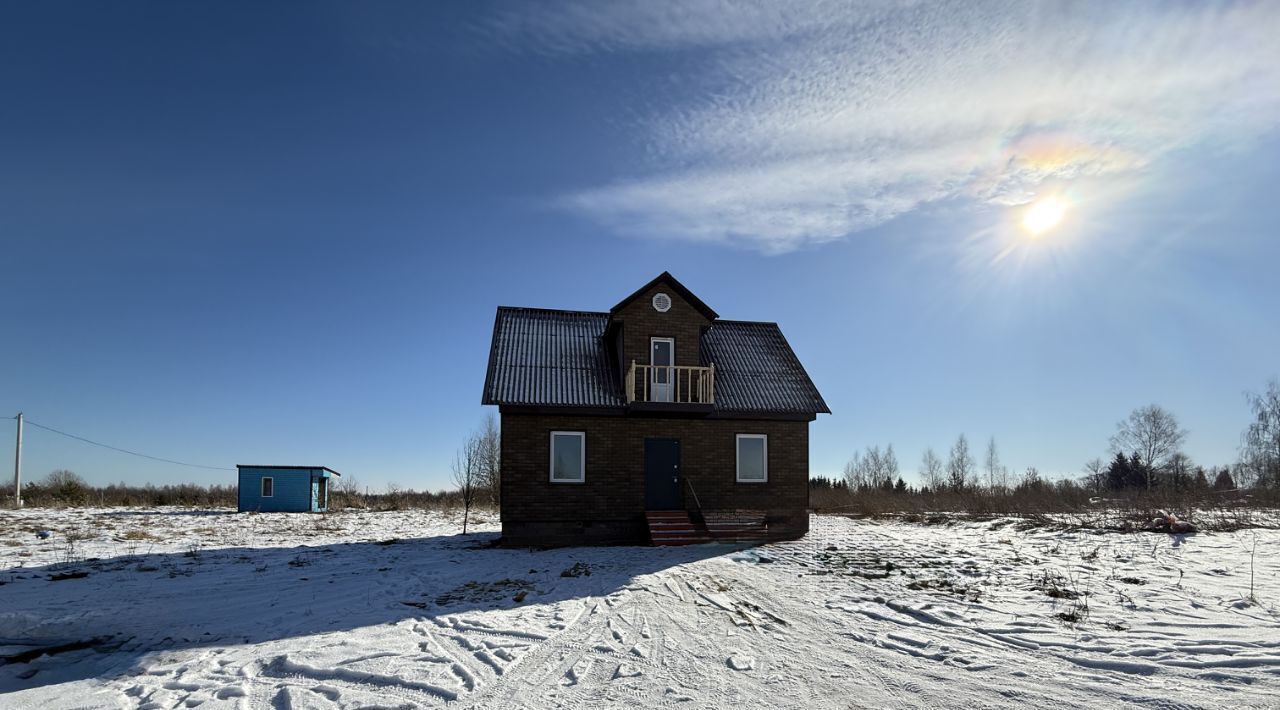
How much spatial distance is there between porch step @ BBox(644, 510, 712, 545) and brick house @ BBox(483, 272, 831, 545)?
0.04m

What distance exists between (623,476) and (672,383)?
3032 millimetres

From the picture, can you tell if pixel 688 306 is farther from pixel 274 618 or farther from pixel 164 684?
pixel 164 684

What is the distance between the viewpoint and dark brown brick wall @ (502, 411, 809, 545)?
1784 centimetres

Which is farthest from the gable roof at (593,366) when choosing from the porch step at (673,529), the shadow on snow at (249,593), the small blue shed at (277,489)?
the small blue shed at (277,489)

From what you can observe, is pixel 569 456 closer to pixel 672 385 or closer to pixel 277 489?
pixel 672 385

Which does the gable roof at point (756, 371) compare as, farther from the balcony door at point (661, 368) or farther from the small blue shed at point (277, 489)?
the small blue shed at point (277, 489)

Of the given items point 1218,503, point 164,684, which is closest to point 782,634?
point 164,684

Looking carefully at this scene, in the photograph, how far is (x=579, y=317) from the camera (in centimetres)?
2266

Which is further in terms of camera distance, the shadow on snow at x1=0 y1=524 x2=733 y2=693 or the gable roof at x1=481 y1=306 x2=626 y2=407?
the gable roof at x1=481 y1=306 x2=626 y2=407

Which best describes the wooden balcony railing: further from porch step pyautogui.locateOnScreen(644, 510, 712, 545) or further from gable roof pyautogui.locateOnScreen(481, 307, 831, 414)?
porch step pyautogui.locateOnScreen(644, 510, 712, 545)

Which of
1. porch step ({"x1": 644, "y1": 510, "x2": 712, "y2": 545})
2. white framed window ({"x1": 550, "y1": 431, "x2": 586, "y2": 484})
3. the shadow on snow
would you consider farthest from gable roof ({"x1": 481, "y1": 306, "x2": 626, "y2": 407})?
the shadow on snow

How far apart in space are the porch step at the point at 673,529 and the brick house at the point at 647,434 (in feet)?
0.12

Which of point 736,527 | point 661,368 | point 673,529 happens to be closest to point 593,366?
point 661,368

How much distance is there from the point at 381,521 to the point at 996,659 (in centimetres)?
2803
